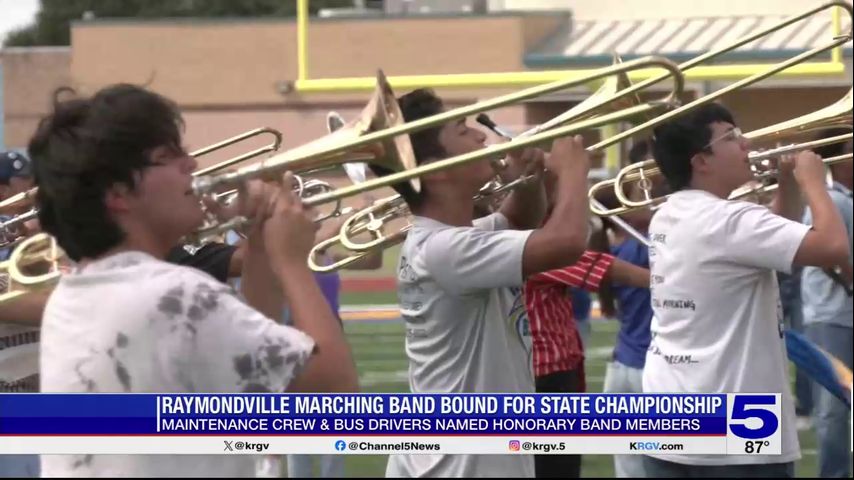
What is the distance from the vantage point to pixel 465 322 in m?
3.51

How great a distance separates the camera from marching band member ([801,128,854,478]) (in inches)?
269

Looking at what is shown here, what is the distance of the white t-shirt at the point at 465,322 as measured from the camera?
11.1 ft

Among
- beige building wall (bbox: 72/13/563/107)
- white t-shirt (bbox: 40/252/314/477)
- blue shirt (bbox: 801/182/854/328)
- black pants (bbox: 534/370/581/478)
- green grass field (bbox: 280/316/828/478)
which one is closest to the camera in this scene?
white t-shirt (bbox: 40/252/314/477)

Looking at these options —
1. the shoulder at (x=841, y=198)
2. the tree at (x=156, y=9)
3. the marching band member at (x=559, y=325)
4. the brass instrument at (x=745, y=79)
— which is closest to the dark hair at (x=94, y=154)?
the brass instrument at (x=745, y=79)

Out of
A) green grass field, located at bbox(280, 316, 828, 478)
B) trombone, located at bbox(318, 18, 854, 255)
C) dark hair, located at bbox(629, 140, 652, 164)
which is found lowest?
green grass field, located at bbox(280, 316, 828, 478)

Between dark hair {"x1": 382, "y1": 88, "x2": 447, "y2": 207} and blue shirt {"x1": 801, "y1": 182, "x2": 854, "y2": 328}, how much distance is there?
3.78 m

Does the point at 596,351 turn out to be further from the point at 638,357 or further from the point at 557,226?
the point at 557,226

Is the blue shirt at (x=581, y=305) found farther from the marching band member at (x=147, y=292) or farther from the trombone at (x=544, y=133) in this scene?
the marching band member at (x=147, y=292)

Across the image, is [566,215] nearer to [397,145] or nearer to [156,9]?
[397,145]

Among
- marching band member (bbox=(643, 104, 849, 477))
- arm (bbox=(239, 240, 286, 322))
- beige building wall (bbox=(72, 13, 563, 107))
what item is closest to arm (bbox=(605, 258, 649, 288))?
marching band member (bbox=(643, 104, 849, 477))

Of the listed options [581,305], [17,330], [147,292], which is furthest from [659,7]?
[147,292]

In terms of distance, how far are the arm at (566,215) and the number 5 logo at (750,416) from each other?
692 millimetres

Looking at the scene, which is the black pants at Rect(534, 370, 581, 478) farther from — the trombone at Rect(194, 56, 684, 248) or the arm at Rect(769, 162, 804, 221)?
the trombone at Rect(194, 56, 684, 248)

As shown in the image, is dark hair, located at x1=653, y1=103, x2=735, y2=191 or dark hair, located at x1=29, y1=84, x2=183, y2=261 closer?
dark hair, located at x1=29, y1=84, x2=183, y2=261
